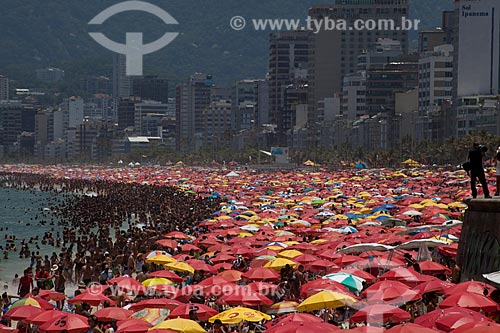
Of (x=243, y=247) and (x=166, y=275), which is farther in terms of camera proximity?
(x=243, y=247)

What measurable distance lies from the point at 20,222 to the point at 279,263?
63.0 m

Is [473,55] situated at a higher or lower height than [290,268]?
higher

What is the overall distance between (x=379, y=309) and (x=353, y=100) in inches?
6687

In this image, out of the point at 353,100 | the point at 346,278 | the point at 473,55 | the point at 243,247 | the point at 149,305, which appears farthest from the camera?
the point at 353,100

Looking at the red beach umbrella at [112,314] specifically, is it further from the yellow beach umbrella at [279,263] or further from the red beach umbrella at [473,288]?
the red beach umbrella at [473,288]

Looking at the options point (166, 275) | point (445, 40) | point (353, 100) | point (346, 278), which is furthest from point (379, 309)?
point (445, 40)

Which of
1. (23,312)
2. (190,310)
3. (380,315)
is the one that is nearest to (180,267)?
(23,312)

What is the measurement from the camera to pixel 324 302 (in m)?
19.3

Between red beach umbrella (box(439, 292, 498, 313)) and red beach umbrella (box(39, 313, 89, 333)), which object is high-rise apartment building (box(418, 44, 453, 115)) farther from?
red beach umbrella (box(439, 292, 498, 313))

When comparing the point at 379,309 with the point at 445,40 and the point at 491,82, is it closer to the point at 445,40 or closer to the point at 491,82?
the point at 491,82

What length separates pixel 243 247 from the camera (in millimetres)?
29594

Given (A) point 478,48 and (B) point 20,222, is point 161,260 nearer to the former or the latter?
(B) point 20,222

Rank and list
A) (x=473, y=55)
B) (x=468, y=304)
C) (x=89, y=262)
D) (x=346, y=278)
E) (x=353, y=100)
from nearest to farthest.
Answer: (x=468, y=304), (x=346, y=278), (x=89, y=262), (x=473, y=55), (x=353, y=100)

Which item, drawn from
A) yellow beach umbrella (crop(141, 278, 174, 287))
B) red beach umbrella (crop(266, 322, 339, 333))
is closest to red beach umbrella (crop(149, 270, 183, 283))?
yellow beach umbrella (crop(141, 278, 174, 287))
